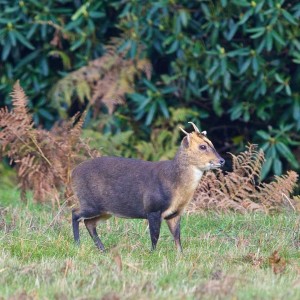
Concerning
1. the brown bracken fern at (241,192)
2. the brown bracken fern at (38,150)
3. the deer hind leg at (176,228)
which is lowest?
the brown bracken fern at (38,150)

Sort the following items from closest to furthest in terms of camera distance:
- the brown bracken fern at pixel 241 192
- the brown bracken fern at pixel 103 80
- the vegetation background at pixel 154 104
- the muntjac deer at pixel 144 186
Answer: the muntjac deer at pixel 144 186 → the vegetation background at pixel 154 104 → the brown bracken fern at pixel 241 192 → the brown bracken fern at pixel 103 80

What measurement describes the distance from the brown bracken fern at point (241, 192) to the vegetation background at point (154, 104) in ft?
0.07

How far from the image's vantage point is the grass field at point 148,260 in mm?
7125

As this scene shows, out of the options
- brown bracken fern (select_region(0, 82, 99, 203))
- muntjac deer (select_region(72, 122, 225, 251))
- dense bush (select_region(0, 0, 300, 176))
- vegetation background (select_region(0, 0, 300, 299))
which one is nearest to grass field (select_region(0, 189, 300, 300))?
vegetation background (select_region(0, 0, 300, 299))

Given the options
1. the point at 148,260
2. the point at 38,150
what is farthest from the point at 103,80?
the point at 148,260

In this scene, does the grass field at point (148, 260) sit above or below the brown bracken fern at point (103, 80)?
above

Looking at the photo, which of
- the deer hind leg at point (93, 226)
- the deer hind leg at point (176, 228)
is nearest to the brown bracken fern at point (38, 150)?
the deer hind leg at point (93, 226)

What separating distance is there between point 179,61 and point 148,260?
5808 mm

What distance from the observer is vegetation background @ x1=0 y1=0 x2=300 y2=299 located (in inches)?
384

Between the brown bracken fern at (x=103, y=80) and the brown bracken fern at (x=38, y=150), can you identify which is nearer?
the brown bracken fern at (x=38, y=150)

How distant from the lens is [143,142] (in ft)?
46.9

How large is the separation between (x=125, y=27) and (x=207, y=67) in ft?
4.76

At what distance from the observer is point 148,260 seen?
844cm

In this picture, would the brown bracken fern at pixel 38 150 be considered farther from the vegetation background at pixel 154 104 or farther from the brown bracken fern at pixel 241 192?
the brown bracken fern at pixel 241 192
